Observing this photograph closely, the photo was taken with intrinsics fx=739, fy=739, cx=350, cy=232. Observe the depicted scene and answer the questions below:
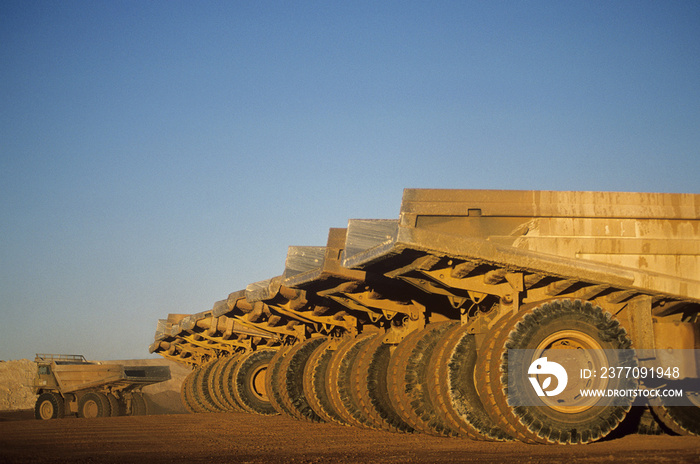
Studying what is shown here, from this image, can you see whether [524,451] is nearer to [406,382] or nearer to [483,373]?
[483,373]

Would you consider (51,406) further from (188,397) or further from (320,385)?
(320,385)

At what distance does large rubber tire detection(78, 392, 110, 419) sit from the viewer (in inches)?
963

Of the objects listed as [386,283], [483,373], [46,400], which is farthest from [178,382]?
[483,373]

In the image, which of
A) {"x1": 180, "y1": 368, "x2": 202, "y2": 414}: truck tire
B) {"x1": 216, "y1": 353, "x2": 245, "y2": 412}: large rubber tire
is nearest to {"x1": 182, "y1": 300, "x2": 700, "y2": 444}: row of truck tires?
{"x1": 216, "y1": 353, "x2": 245, "y2": 412}: large rubber tire

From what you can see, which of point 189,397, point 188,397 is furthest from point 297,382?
point 188,397

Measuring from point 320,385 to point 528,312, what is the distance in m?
6.62

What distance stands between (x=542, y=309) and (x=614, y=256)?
163 centimetres

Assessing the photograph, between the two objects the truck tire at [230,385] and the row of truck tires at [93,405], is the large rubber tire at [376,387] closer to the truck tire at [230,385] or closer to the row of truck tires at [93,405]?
the truck tire at [230,385]

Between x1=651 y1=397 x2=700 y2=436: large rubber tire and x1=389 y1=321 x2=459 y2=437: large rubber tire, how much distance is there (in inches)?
94.2

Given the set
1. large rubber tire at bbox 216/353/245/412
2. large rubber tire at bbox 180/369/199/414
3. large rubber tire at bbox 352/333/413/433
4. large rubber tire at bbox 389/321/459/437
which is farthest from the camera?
large rubber tire at bbox 180/369/199/414

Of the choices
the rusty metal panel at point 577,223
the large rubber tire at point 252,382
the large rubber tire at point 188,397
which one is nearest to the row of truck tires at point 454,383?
the rusty metal panel at point 577,223

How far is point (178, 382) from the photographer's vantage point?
59812 mm

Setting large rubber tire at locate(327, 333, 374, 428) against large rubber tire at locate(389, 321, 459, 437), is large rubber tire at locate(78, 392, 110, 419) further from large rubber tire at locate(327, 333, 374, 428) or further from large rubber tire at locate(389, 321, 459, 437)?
large rubber tire at locate(389, 321, 459, 437)

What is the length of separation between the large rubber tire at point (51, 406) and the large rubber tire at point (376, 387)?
1721 centimetres
